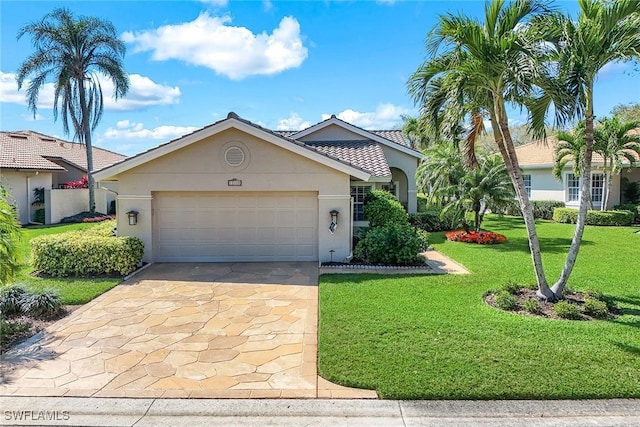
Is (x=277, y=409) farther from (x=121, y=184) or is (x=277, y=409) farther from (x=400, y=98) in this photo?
(x=121, y=184)

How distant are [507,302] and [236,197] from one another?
8.47 m

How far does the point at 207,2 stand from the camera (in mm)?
12953

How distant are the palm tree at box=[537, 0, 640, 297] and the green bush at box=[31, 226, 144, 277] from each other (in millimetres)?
11333

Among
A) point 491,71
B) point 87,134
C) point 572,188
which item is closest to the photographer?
point 491,71

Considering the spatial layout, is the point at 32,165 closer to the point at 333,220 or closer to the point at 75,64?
the point at 75,64

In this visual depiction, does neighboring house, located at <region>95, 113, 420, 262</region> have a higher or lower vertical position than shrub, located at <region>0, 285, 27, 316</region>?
higher

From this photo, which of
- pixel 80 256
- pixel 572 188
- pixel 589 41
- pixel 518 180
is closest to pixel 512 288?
pixel 518 180

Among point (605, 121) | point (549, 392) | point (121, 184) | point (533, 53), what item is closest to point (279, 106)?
point (121, 184)

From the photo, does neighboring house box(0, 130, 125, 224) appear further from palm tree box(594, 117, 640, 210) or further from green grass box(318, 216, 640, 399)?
palm tree box(594, 117, 640, 210)

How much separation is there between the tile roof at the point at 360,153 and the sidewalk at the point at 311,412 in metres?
10.4

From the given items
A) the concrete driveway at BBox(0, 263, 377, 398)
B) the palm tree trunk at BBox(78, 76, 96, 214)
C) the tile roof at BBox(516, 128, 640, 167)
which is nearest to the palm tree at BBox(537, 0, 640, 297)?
the concrete driveway at BBox(0, 263, 377, 398)

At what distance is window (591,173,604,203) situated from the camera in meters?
24.4

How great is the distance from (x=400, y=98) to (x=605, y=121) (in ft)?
59.2

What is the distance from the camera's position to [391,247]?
12.3 meters
